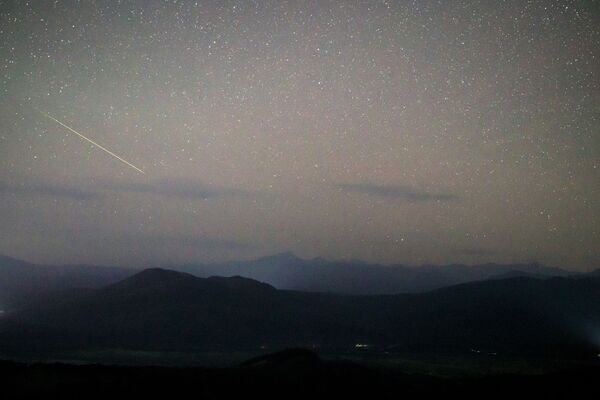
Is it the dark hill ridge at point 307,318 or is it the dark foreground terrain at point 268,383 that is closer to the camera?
the dark foreground terrain at point 268,383

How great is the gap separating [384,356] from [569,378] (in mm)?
48953

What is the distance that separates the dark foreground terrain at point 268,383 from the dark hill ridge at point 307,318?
184 ft

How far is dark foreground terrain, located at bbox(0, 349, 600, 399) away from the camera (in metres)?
31.9

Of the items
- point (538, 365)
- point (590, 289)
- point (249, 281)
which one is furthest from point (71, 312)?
point (590, 289)

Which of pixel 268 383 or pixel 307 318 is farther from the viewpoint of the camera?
pixel 307 318

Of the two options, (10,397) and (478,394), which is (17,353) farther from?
(478,394)

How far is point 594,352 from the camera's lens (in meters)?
93.6

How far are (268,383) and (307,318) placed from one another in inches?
3660

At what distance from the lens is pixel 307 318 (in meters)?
129

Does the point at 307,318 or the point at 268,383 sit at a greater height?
the point at 268,383

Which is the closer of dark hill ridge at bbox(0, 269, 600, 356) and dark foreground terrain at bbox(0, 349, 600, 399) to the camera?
dark foreground terrain at bbox(0, 349, 600, 399)

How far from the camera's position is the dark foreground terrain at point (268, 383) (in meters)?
31.9

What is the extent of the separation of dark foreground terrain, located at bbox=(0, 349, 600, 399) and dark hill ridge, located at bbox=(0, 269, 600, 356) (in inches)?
2213

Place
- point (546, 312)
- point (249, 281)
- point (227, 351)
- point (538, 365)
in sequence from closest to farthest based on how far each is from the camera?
point (538, 365)
point (227, 351)
point (546, 312)
point (249, 281)
